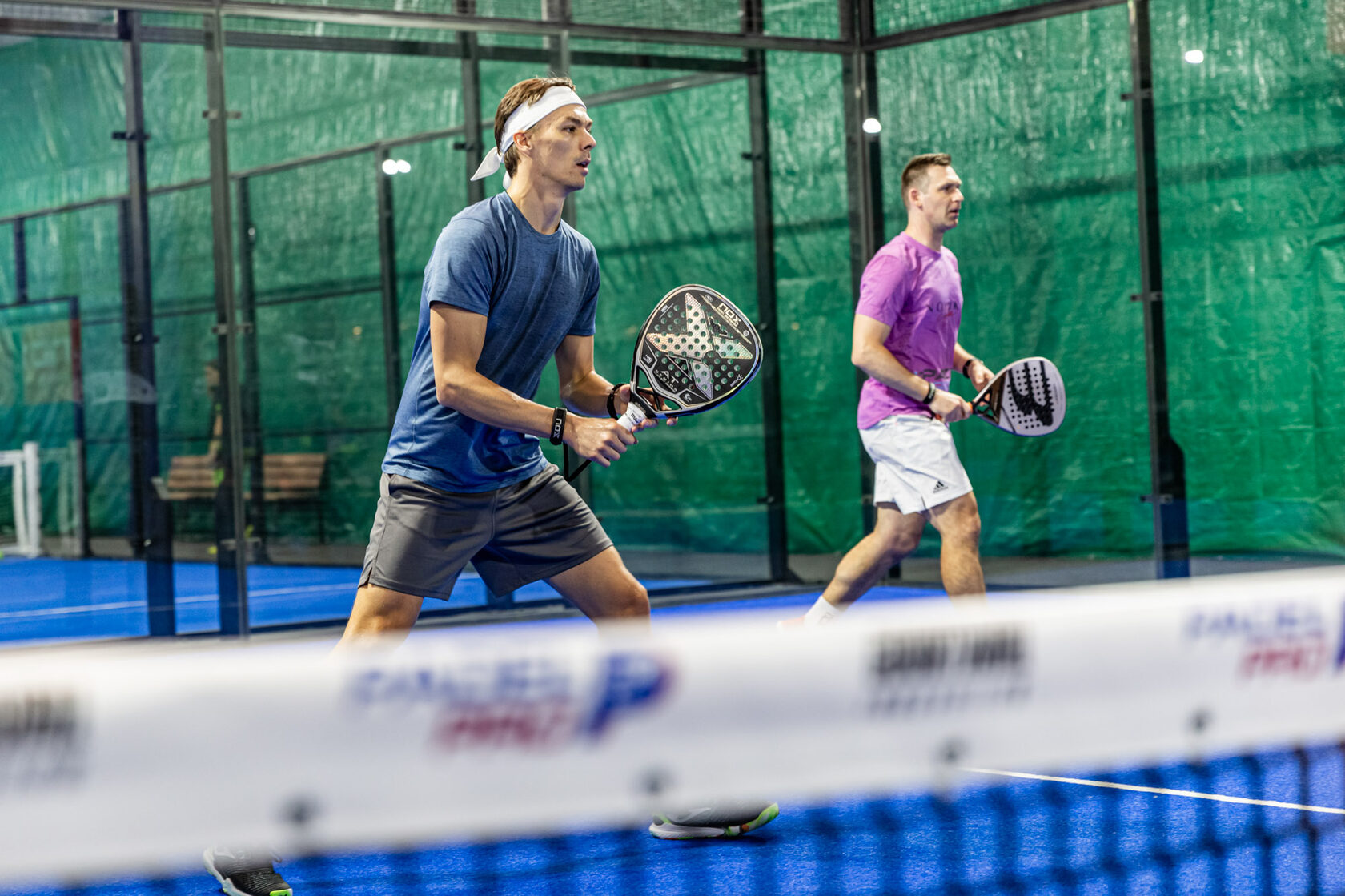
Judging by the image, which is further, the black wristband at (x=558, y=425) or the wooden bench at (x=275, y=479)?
the wooden bench at (x=275, y=479)

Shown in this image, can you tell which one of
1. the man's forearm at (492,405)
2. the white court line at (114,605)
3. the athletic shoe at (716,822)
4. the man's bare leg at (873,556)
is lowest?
the athletic shoe at (716,822)

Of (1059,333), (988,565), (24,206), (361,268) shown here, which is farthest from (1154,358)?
(24,206)

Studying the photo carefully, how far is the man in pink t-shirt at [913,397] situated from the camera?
221 inches

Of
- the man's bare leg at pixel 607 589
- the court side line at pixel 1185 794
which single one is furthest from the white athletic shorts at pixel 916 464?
the man's bare leg at pixel 607 589

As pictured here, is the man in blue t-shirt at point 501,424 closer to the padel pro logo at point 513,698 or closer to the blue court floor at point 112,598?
the padel pro logo at point 513,698

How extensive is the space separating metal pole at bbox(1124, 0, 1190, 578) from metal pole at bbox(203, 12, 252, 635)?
4.48m

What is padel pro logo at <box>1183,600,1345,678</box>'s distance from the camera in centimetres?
225

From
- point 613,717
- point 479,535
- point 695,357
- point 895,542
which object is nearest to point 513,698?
point 613,717

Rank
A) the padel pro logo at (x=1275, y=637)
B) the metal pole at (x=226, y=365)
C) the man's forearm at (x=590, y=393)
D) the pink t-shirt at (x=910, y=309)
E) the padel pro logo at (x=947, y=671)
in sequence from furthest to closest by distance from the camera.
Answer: the metal pole at (x=226, y=365) → the pink t-shirt at (x=910, y=309) → the man's forearm at (x=590, y=393) → the padel pro logo at (x=1275, y=637) → the padel pro logo at (x=947, y=671)

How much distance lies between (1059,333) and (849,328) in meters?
1.13

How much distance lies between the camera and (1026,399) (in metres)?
6.04

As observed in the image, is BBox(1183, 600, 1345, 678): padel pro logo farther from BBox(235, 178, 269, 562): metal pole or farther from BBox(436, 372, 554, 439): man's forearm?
BBox(235, 178, 269, 562): metal pole

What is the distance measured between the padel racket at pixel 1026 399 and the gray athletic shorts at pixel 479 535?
256 centimetres

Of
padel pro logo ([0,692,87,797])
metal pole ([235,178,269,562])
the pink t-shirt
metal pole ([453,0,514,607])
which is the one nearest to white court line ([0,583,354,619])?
metal pole ([235,178,269,562])
